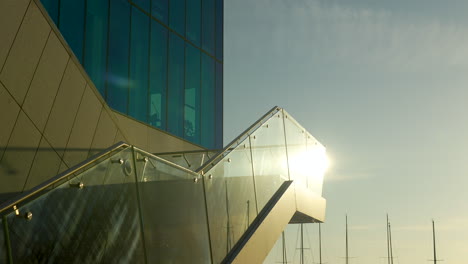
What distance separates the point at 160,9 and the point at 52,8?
6.71 m

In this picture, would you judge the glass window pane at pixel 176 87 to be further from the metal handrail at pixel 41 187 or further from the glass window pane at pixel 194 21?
the metal handrail at pixel 41 187

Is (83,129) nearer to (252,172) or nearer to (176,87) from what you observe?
(252,172)

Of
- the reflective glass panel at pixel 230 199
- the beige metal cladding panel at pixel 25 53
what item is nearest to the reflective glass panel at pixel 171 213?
the reflective glass panel at pixel 230 199

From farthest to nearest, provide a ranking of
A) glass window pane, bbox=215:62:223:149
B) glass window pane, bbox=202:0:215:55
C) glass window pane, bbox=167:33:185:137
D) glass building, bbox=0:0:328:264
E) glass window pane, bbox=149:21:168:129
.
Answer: glass window pane, bbox=215:62:223:149 → glass window pane, bbox=202:0:215:55 → glass window pane, bbox=167:33:185:137 → glass window pane, bbox=149:21:168:129 → glass building, bbox=0:0:328:264

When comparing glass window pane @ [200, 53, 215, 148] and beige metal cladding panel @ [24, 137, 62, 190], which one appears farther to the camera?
glass window pane @ [200, 53, 215, 148]

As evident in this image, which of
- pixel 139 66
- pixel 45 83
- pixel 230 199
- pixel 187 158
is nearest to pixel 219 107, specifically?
pixel 139 66

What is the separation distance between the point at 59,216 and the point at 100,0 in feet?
46.7

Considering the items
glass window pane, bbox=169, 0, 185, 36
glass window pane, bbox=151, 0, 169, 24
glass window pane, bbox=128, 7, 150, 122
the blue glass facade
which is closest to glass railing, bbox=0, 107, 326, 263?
the blue glass facade

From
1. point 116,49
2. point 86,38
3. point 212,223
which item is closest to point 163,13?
point 116,49

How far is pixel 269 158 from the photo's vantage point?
1362 centimetres

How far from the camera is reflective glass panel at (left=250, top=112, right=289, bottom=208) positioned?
12.7m

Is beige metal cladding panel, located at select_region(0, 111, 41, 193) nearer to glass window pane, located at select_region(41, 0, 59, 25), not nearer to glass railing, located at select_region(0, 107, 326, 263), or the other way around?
glass railing, located at select_region(0, 107, 326, 263)

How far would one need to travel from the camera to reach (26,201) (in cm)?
546

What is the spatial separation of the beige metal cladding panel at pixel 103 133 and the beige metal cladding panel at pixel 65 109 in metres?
1.20
